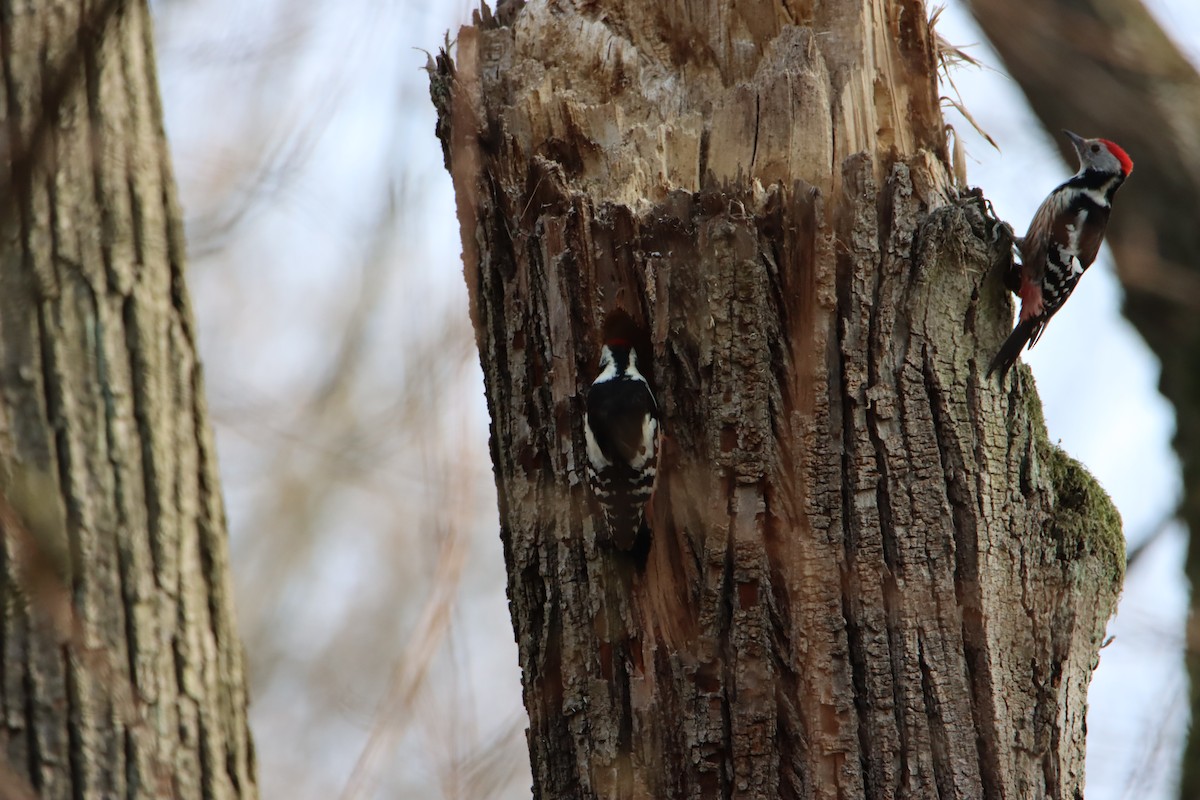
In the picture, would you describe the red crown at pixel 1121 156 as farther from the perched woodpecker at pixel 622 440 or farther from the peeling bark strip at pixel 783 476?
the perched woodpecker at pixel 622 440

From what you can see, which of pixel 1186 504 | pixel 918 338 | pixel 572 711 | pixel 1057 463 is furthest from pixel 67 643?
pixel 1186 504

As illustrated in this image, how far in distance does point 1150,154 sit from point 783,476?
13.7 ft

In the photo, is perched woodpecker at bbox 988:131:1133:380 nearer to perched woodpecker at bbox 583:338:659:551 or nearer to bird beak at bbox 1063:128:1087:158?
bird beak at bbox 1063:128:1087:158

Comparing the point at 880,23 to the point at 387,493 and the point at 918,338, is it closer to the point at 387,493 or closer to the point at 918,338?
the point at 918,338

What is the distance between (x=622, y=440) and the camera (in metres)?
3.38

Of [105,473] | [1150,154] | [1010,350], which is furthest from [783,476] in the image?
[1150,154]

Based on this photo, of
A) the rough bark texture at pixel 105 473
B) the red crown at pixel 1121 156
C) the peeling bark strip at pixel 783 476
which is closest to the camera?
the rough bark texture at pixel 105 473

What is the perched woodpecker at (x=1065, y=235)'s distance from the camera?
4.00 m

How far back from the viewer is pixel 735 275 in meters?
3.02

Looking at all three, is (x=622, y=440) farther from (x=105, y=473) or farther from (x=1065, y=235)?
(x=1065, y=235)

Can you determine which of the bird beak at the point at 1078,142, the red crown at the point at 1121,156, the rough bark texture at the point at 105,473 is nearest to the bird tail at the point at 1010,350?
the rough bark texture at the point at 105,473

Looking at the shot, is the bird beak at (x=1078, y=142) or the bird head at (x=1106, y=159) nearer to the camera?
the bird head at (x=1106, y=159)

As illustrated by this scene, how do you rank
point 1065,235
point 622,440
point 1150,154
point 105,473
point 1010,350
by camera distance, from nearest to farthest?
point 105,473 → point 1010,350 → point 622,440 → point 1065,235 → point 1150,154

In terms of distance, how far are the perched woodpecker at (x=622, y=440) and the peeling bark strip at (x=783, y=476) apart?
0.20ft
